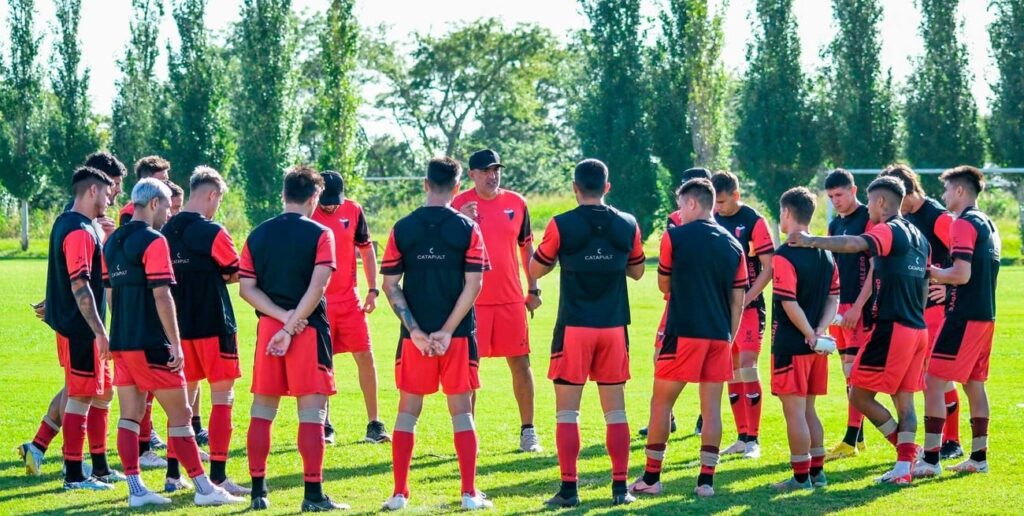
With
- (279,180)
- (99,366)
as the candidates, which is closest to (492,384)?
(99,366)

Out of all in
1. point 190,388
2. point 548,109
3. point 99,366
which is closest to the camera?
point 99,366

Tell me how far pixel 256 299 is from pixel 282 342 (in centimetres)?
33

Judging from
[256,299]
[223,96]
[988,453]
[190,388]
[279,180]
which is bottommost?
[988,453]

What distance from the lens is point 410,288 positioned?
8156 millimetres

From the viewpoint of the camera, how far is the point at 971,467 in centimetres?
929

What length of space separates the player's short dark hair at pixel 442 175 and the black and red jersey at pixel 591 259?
0.71 metres

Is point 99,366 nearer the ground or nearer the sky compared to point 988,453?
nearer the sky

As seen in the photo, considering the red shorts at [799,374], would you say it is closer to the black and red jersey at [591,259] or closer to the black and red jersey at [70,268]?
the black and red jersey at [591,259]

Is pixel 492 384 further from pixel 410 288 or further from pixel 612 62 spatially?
pixel 612 62

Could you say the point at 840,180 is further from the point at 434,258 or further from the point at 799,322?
the point at 434,258

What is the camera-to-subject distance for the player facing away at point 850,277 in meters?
9.72

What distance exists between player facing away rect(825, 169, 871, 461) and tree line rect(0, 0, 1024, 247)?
44.4 meters

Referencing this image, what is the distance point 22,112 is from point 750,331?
58.5 metres

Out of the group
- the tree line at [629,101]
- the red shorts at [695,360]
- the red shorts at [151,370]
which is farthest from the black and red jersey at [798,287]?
the tree line at [629,101]
